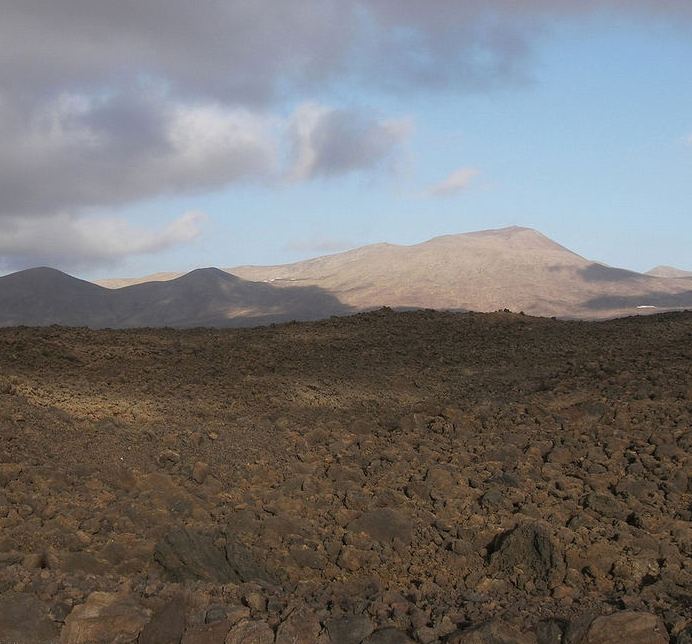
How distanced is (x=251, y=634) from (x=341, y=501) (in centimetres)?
182

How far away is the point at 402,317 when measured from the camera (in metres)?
12.1

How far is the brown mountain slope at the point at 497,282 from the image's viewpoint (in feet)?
214

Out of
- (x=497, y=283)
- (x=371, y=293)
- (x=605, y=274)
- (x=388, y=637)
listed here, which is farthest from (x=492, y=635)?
(x=605, y=274)

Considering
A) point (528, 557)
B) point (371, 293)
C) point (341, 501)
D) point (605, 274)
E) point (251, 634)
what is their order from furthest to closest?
point (605, 274), point (371, 293), point (341, 501), point (528, 557), point (251, 634)

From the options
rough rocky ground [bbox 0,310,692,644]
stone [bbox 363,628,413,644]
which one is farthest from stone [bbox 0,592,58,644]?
stone [bbox 363,628,413,644]

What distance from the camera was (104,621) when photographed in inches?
145

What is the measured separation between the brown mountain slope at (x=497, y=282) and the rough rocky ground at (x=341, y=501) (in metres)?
53.0

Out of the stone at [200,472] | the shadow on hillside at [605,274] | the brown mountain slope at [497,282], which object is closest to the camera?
the stone at [200,472]

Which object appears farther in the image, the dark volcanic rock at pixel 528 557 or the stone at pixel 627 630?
the dark volcanic rock at pixel 528 557

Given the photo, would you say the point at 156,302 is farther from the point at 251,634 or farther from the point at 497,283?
the point at 251,634

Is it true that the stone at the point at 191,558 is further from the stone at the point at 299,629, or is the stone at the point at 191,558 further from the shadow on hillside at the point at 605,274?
the shadow on hillside at the point at 605,274

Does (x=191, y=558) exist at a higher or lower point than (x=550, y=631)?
higher

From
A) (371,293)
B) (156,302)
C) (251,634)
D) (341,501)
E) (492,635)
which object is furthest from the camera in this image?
(156,302)

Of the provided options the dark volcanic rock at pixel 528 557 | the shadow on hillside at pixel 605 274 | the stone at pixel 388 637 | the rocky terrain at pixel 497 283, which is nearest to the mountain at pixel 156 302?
the rocky terrain at pixel 497 283
